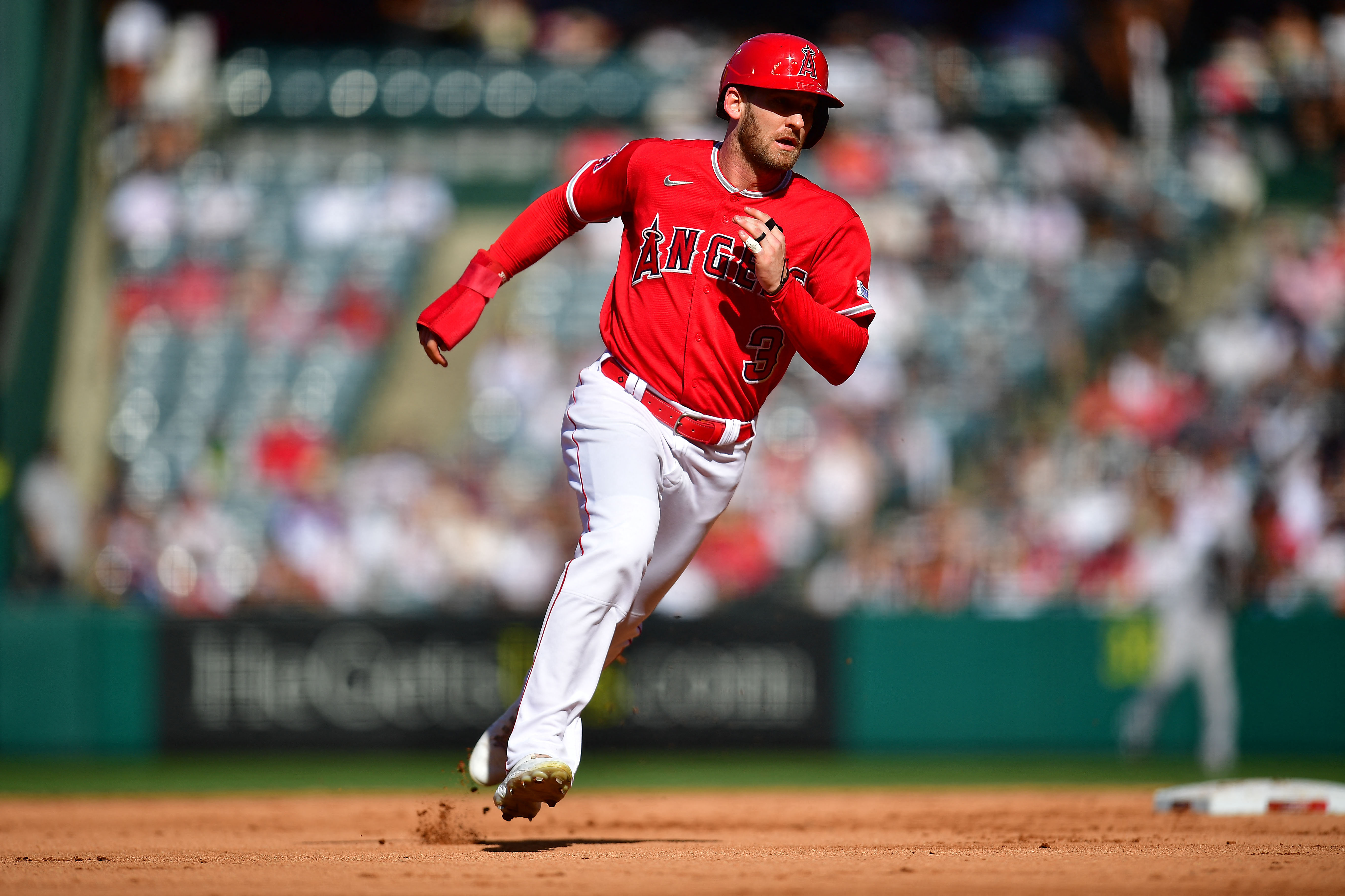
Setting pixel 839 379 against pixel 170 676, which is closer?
pixel 839 379

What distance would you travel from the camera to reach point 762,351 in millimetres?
5523

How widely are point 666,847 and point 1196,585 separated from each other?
630 cm

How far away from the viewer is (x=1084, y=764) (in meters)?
11.0

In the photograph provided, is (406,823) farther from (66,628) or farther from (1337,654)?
(1337,654)

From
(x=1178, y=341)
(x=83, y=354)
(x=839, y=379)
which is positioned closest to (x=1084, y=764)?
(x=1178, y=341)

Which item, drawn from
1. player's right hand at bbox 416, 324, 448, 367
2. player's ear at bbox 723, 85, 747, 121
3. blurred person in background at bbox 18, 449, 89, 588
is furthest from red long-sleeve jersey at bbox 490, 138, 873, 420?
blurred person in background at bbox 18, 449, 89, 588

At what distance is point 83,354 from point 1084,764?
875cm

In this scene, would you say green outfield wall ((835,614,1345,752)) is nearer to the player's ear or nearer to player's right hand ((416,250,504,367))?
player's right hand ((416,250,504,367))

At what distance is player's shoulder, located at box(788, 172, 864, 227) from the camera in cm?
546

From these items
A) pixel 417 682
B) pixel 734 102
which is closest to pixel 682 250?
pixel 734 102

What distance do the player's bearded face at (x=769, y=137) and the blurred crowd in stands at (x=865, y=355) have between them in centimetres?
630

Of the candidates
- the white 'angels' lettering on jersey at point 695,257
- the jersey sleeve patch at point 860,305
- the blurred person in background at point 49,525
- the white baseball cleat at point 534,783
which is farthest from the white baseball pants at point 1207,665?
the blurred person in background at point 49,525

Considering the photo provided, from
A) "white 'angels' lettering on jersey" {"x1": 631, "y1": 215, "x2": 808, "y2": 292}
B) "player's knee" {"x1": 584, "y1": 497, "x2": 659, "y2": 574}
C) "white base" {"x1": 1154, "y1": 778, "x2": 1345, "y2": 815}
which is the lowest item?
"white base" {"x1": 1154, "y1": 778, "x2": 1345, "y2": 815}

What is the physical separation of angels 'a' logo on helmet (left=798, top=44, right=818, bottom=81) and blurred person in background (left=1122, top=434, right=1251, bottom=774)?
255 inches
